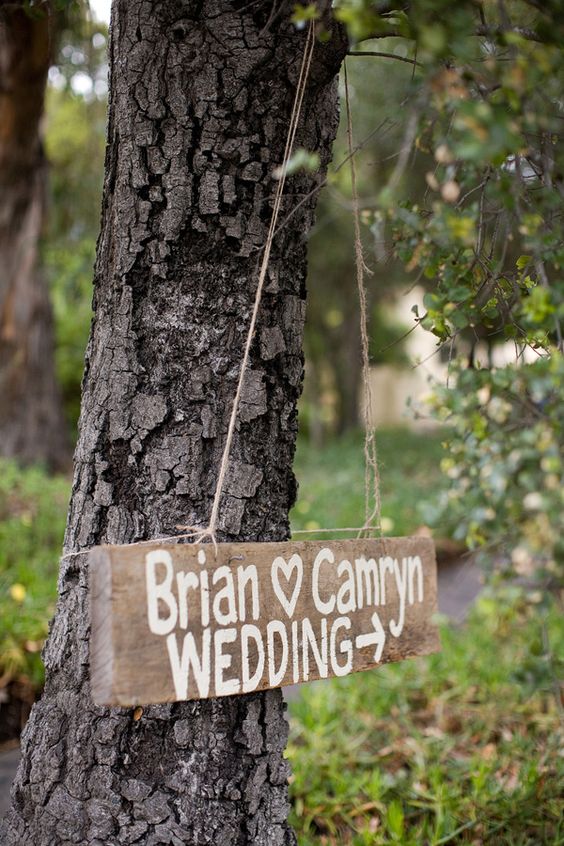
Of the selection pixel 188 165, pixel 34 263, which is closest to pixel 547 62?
pixel 188 165

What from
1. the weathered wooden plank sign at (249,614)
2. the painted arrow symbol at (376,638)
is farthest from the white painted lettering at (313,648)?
the painted arrow symbol at (376,638)

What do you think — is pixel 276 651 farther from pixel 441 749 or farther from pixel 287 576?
pixel 441 749

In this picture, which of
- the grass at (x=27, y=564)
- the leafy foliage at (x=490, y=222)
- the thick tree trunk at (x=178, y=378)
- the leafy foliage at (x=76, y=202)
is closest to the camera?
the leafy foliage at (x=490, y=222)

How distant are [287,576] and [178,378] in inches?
18.6

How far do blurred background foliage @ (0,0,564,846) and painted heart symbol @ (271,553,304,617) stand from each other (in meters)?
0.51

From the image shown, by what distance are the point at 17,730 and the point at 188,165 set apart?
2.59m

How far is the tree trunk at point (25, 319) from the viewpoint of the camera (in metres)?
7.00

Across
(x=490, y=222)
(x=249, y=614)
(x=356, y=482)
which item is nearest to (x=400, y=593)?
(x=249, y=614)

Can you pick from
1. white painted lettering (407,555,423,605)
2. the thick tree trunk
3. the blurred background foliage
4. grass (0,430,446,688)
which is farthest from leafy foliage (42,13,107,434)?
white painted lettering (407,555,423,605)

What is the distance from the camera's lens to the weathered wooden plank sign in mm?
1295

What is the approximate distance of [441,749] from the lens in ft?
10.3

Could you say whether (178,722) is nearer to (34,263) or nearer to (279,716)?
(279,716)

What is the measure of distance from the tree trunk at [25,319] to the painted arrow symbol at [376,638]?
242 inches

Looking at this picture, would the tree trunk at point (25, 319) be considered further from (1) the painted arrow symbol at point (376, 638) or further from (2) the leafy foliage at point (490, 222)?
(1) the painted arrow symbol at point (376, 638)
